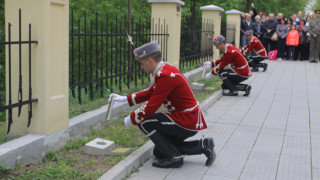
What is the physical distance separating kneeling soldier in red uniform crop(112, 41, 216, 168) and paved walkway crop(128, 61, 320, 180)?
198 millimetres

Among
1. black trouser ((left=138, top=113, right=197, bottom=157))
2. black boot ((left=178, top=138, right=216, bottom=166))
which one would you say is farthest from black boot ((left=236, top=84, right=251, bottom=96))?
black trouser ((left=138, top=113, right=197, bottom=157))

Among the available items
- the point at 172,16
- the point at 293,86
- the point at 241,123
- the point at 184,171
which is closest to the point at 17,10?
the point at 184,171

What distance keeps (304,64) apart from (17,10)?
1438cm

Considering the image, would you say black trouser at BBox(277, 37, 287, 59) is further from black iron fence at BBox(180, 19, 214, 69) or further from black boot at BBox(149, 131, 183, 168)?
black boot at BBox(149, 131, 183, 168)

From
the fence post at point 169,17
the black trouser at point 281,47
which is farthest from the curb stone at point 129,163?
the black trouser at point 281,47

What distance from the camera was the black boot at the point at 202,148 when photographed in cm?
505

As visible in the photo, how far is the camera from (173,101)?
4.93 meters

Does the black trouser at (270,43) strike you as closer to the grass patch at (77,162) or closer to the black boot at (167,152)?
the grass patch at (77,162)

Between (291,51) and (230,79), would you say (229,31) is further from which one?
(230,79)

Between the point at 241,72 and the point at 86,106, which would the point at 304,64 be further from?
the point at 86,106

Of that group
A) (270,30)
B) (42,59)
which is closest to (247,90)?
(42,59)

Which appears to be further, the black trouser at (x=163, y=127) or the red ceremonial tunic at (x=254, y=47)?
the red ceremonial tunic at (x=254, y=47)

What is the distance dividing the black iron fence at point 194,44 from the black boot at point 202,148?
22.2 feet

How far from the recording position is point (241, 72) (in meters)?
9.80
